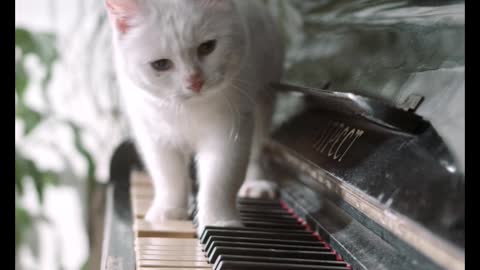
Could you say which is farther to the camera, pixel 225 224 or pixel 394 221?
pixel 225 224

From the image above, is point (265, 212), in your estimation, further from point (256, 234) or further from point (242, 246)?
point (242, 246)

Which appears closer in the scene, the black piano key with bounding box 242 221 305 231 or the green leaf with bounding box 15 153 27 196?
the black piano key with bounding box 242 221 305 231

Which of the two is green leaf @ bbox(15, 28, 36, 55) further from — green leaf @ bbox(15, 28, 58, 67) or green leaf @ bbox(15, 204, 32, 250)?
green leaf @ bbox(15, 204, 32, 250)

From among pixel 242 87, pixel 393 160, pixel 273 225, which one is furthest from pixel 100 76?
pixel 393 160

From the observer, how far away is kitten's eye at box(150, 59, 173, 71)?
4.35 ft

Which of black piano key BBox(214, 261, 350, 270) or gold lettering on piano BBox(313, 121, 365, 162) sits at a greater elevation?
gold lettering on piano BBox(313, 121, 365, 162)

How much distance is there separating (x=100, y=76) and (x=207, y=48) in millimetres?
1232

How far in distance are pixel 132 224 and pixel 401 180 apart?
687 mm

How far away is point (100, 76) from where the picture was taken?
97.8 inches

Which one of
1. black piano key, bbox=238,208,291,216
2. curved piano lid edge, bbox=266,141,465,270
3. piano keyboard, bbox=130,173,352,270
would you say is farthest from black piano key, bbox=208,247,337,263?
black piano key, bbox=238,208,291,216

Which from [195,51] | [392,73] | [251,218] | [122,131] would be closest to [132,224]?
[251,218]

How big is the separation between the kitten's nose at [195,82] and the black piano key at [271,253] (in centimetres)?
36

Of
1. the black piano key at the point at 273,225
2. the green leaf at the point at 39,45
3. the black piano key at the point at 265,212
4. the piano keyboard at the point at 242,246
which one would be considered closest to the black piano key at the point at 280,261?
the piano keyboard at the point at 242,246
